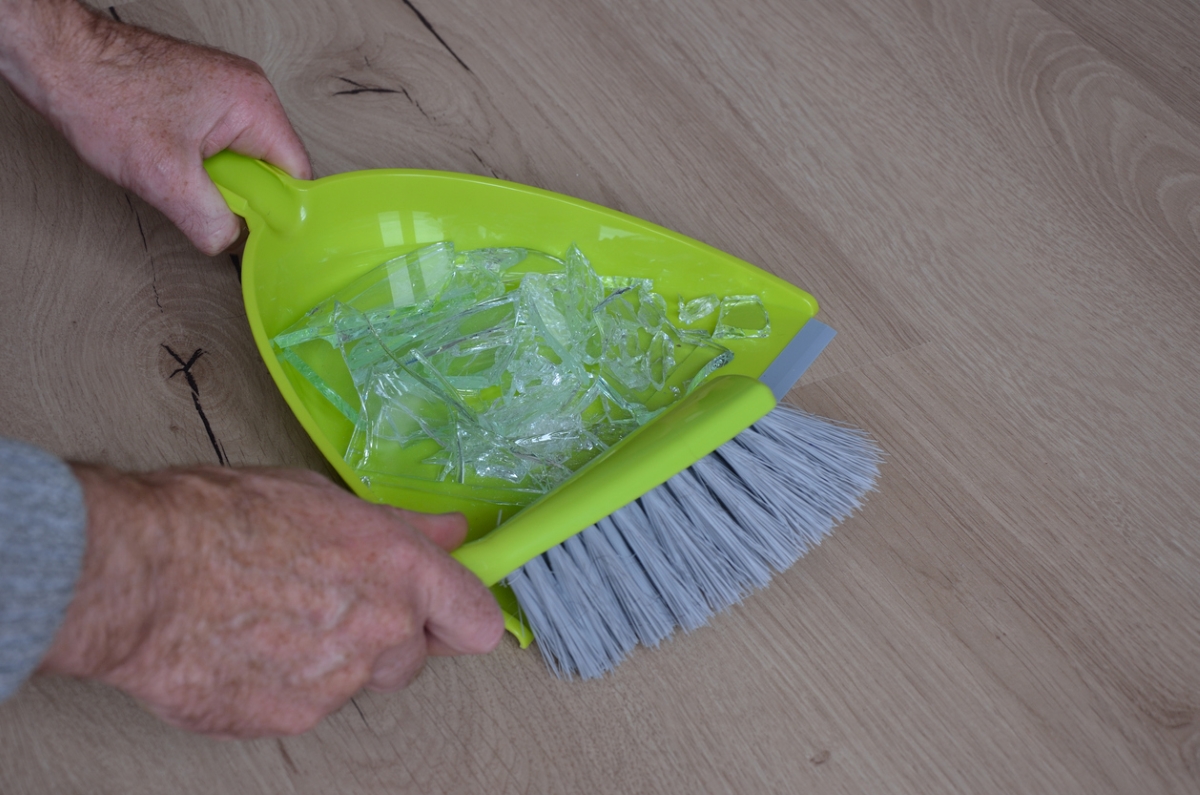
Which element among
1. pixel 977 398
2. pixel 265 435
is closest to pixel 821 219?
pixel 977 398

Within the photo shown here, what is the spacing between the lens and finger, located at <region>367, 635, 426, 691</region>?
49cm

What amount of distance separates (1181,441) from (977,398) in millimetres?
151

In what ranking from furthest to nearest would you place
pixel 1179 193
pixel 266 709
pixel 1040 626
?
pixel 1179 193 < pixel 1040 626 < pixel 266 709

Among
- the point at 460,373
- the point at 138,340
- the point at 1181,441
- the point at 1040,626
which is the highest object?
the point at 1181,441

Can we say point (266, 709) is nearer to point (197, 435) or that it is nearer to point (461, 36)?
point (197, 435)

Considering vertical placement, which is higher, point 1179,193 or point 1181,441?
point 1179,193

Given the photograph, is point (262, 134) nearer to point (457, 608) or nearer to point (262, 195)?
point (262, 195)

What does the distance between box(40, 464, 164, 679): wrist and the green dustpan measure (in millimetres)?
135

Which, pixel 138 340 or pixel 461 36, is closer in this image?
pixel 138 340

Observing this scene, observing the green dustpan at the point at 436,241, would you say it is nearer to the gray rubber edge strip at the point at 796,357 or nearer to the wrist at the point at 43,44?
the gray rubber edge strip at the point at 796,357

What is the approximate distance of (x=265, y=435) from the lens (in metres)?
0.64

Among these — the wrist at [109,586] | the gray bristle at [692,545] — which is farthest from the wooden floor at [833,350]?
the wrist at [109,586]

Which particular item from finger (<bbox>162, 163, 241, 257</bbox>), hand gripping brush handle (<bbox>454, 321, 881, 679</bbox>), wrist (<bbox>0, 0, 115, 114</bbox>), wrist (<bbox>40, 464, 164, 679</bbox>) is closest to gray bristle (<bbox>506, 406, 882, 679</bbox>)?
hand gripping brush handle (<bbox>454, 321, 881, 679</bbox>)

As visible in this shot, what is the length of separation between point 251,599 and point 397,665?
9cm
